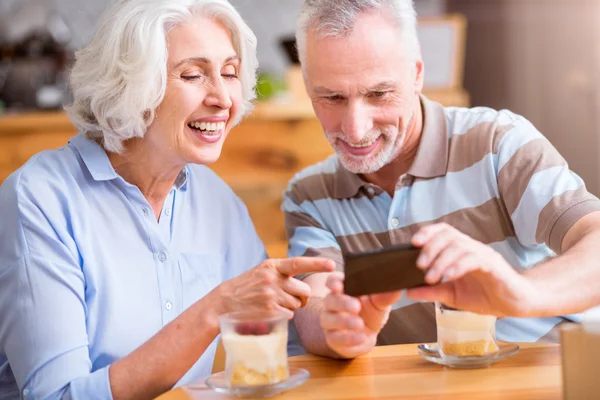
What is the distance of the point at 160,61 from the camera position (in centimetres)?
174

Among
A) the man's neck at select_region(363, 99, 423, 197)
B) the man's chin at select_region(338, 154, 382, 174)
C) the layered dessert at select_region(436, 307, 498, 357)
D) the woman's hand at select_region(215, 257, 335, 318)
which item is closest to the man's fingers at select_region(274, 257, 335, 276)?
the woman's hand at select_region(215, 257, 335, 318)

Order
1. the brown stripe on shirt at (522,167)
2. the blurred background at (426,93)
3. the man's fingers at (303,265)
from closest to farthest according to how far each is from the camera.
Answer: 1. the man's fingers at (303,265)
2. the brown stripe on shirt at (522,167)
3. the blurred background at (426,93)

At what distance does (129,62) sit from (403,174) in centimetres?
68

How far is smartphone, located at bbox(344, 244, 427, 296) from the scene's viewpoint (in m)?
1.20

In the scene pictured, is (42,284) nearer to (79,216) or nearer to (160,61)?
(79,216)

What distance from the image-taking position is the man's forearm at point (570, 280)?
4.45 ft

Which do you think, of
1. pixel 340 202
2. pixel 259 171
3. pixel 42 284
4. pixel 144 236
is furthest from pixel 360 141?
pixel 259 171

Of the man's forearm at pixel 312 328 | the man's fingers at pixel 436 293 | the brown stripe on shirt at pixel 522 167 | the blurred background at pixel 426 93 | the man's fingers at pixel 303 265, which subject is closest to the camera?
the man's fingers at pixel 436 293

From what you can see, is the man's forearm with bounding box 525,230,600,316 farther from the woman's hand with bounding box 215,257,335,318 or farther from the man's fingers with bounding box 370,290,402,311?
the woman's hand with bounding box 215,257,335,318

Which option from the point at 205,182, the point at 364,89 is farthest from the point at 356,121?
the point at 205,182

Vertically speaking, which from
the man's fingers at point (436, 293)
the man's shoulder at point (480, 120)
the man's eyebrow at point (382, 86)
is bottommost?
the man's fingers at point (436, 293)

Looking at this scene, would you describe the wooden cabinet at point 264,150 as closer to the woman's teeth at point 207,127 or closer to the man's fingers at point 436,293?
the woman's teeth at point 207,127

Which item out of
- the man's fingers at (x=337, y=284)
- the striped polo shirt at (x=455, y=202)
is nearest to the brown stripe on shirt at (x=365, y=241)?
the striped polo shirt at (x=455, y=202)

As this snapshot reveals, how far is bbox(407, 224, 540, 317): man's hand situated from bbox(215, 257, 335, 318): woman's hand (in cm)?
27
